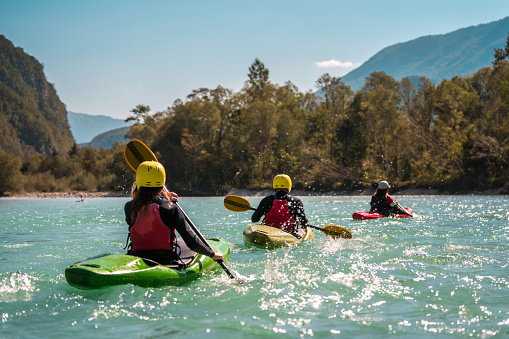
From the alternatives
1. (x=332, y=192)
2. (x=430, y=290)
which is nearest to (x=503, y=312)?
(x=430, y=290)

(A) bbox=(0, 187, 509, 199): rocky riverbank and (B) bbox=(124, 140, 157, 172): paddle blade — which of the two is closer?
(B) bbox=(124, 140, 157, 172): paddle blade

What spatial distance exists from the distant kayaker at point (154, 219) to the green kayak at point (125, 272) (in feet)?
0.66

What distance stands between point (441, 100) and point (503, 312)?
40214mm

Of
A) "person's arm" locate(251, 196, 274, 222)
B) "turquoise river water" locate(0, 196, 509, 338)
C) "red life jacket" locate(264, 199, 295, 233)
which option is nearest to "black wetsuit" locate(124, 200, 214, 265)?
"turquoise river water" locate(0, 196, 509, 338)

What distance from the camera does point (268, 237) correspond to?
7.19 meters

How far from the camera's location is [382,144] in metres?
43.2

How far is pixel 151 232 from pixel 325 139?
43937 millimetres

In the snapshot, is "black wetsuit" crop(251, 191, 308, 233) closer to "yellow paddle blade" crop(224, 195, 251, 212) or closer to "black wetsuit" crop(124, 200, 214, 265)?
"yellow paddle blade" crop(224, 195, 251, 212)

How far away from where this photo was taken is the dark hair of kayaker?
4.59 metres

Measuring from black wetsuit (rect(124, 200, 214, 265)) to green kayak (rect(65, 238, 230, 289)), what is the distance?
123mm

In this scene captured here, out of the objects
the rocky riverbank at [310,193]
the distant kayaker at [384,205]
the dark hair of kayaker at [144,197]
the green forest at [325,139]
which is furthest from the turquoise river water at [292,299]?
the green forest at [325,139]

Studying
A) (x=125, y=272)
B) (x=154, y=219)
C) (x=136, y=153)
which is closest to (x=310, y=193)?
(x=136, y=153)

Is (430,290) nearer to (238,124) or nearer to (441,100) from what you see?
(441,100)

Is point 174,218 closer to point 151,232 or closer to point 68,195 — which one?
point 151,232
